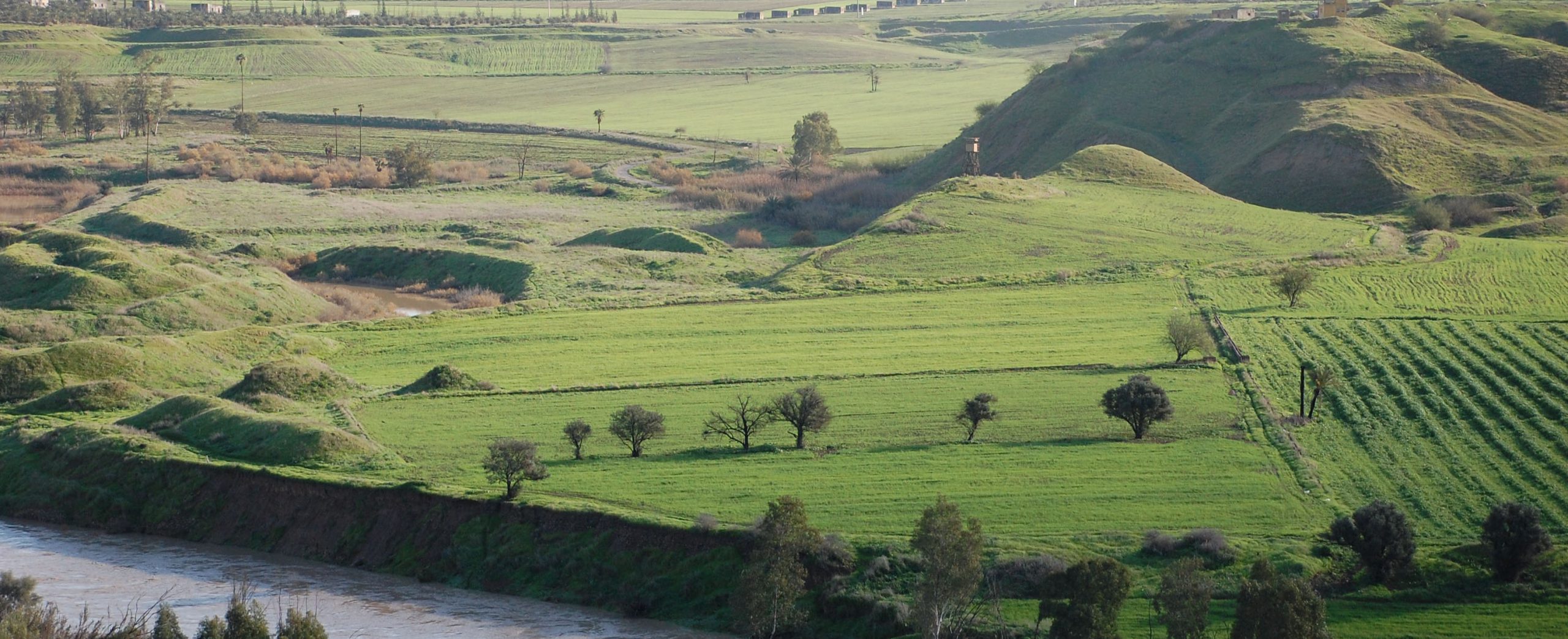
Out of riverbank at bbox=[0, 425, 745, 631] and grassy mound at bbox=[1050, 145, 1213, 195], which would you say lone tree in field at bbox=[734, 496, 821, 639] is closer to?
riverbank at bbox=[0, 425, 745, 631]

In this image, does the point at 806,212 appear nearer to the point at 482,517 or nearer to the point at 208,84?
the point at 482,517

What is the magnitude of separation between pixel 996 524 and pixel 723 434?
12683 millimetres

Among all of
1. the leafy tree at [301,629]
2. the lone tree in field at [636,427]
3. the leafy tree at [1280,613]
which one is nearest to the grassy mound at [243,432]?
the lone tree in field at [636,427]

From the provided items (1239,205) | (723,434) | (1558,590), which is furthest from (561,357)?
(1239,205)

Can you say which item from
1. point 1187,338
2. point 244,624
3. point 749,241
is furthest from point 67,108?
point 244,624

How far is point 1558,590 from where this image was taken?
121ft

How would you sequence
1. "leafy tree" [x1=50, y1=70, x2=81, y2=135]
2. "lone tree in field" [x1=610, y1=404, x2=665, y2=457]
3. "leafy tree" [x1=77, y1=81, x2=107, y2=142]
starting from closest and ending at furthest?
"lone tree in field" [x1=610, y1=404, x2=665, y2=457], "leafy tree" [x1=50, y1=70, x2=81, y2=135], "leafy tree" [x1=77, y1=81, x2=107, y2=142]

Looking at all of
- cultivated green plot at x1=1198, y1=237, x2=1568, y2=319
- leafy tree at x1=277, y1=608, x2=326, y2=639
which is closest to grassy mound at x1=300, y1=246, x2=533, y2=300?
cultivated green plot at x1=1198, y1=237, x2=1568, y2=319

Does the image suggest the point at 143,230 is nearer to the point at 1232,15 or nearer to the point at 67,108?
the point at 67,108

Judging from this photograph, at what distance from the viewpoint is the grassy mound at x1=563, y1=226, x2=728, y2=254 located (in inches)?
3743

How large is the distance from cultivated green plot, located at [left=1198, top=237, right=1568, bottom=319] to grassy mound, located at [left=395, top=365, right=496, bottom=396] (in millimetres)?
35330

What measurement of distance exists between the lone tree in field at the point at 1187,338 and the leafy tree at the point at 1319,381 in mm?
4652

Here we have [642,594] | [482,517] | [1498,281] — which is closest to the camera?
[642,594]

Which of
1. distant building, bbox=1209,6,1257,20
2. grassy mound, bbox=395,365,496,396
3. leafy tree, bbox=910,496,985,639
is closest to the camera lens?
leafy tree, bbox=910,496,985,639
